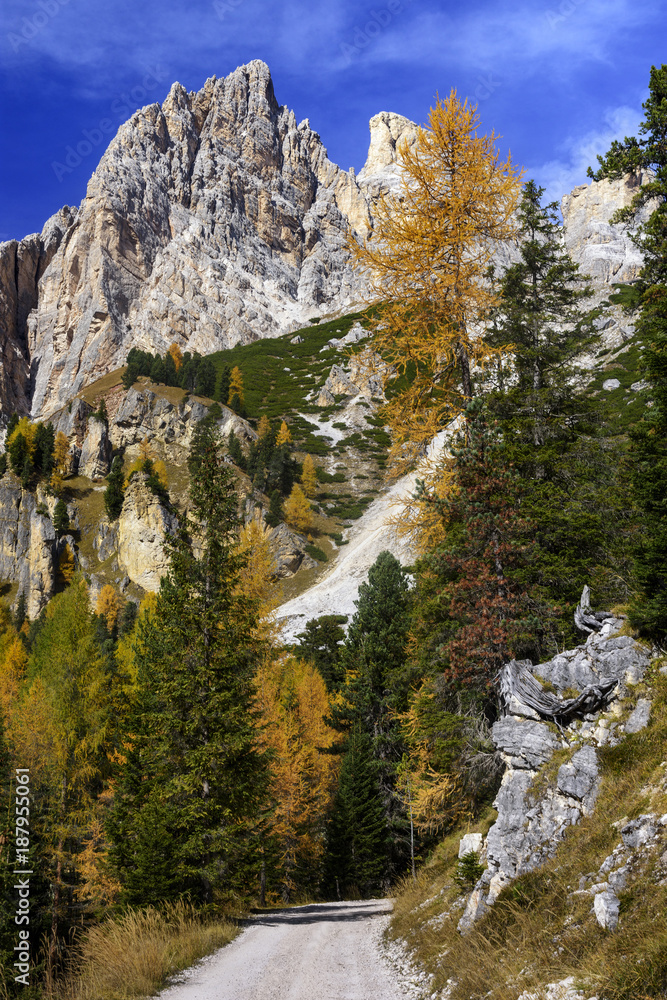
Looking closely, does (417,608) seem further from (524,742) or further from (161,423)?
(161,423)

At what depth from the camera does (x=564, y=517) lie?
1208 centimetres

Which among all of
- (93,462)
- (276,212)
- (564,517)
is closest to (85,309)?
(276,212)

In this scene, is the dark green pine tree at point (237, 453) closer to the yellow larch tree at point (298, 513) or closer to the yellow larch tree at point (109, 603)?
the yellow larch tree at point (298, 513)

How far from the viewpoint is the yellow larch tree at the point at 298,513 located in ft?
243

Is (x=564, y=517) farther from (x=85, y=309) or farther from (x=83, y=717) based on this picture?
(x=85, y=309)

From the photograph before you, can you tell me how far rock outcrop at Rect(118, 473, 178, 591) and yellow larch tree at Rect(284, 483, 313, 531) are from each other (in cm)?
1442

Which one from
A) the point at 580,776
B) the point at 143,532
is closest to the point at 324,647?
the point at 143,532

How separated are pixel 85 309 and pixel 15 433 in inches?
3413

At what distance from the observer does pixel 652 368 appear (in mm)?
10719

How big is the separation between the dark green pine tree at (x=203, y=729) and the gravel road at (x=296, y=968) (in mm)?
1789

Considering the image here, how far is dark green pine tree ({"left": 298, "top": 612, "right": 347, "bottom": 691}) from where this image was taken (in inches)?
1553

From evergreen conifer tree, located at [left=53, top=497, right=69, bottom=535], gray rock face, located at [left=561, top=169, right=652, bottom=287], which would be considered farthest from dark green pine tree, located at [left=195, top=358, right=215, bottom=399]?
gray rock face, located at [left=561, top=169, right=652, bottom=287]

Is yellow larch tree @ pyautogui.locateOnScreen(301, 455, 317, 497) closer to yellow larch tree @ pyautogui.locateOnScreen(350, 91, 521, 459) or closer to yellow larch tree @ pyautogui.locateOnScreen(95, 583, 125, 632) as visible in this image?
yellow larch tree @ pyautogui.locateOnScreen(95, 583, 125, 632)

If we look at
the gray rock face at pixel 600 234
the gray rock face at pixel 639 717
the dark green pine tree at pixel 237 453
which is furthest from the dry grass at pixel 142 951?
the gray rock face at pixel 600 234
